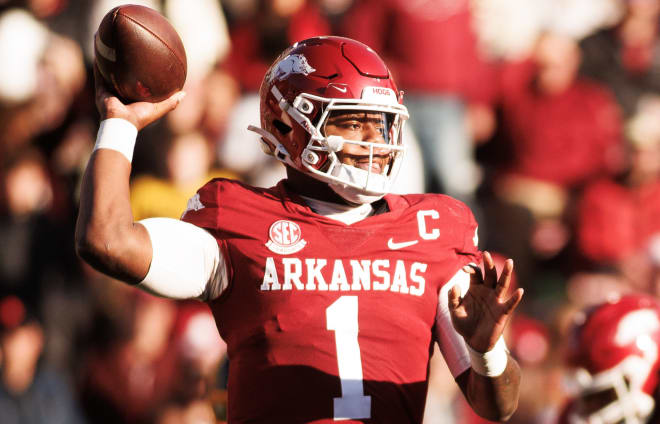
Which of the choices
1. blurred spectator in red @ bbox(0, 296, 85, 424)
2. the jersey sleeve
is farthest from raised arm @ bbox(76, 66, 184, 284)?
blurred spectator in red @ bbox(0, 296, 85, 424)

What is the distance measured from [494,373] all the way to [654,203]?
16.4 feet

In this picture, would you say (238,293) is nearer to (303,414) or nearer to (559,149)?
(303,414)

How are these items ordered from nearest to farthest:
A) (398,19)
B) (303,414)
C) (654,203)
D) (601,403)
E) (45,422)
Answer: (303,414) → (601,403) → (45,422) → (398,19) → (654,203)

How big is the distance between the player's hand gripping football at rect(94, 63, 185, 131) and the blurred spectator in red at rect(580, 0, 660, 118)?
5727 mm

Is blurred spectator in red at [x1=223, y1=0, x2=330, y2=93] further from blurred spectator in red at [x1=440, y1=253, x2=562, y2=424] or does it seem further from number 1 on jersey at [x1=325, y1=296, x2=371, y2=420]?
number 1 on jersey at [x1=325, y1=296, x2=371, y2=420]

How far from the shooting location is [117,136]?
10.7 feet

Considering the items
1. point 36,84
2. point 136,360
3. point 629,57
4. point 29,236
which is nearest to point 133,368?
point 136,360

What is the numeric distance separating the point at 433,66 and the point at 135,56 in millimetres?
4239

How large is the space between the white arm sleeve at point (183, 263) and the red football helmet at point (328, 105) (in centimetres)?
42

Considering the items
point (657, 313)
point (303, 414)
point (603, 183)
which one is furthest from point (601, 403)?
point (603, 183)

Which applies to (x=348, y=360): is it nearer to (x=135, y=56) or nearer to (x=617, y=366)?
(x=135, y=56)

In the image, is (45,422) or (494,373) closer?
(494,373)

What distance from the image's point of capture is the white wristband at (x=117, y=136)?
10.6ft

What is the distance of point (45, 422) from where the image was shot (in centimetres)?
691
